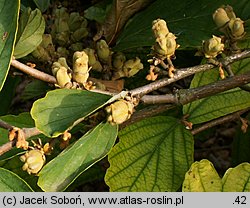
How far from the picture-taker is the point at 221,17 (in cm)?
127

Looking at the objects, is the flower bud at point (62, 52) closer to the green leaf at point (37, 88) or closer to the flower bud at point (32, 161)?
the green leaf at point (37, 88)

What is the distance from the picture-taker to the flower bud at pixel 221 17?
1.26 metres

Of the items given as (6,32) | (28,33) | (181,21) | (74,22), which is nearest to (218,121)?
(181,21)

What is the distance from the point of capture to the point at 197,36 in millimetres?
1388

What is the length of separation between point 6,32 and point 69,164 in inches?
10.2

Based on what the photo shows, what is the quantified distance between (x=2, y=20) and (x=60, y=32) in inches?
13.0

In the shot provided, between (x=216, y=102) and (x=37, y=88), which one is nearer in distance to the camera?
(x=216, y=102)

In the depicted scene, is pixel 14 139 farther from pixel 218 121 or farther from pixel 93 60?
pixel 218 121

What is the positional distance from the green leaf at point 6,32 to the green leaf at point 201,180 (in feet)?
1.39

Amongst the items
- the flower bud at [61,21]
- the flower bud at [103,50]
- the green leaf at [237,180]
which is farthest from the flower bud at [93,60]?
the green leaf at [237,180]

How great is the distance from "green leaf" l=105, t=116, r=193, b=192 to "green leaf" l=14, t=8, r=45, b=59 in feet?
1.02

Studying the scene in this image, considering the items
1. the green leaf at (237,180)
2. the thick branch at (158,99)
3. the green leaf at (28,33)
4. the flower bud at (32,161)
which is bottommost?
the green leaf at (237,180)

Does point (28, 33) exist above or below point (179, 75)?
above

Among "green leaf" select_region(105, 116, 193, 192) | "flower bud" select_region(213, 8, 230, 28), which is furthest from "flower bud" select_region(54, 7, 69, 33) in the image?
"flower bud" select_region(213, 8, 230, 28)
